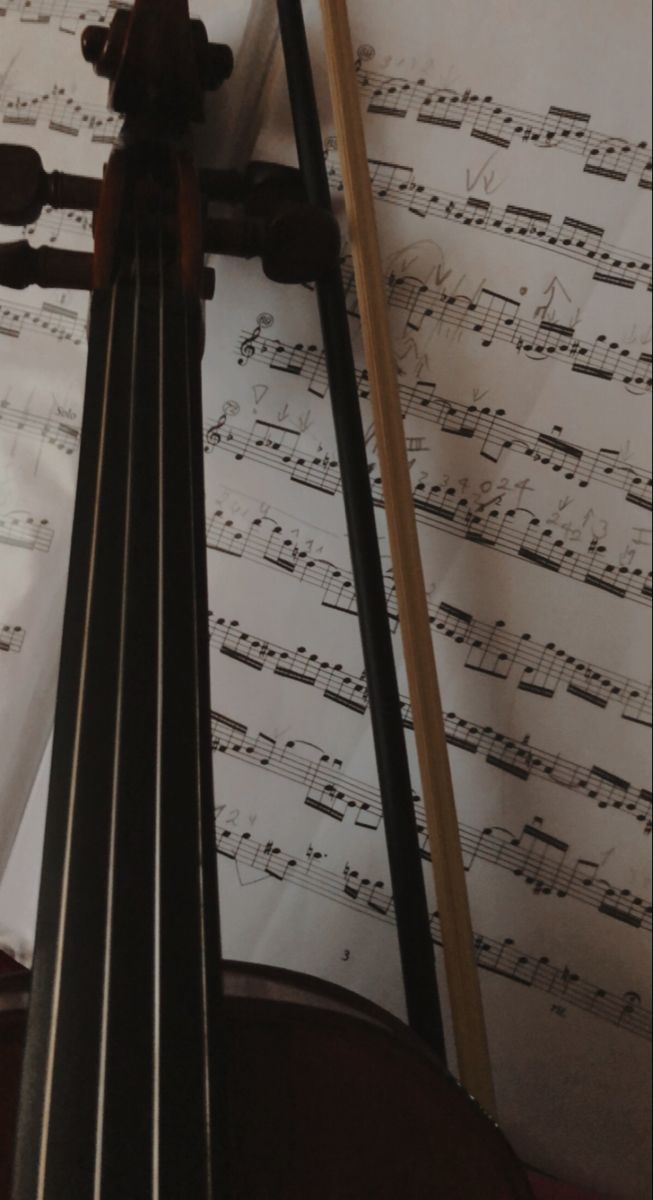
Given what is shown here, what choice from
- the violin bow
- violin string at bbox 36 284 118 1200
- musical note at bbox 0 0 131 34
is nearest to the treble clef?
the violin bow

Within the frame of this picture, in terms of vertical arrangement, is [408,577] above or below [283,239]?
below

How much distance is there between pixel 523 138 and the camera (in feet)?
3.05

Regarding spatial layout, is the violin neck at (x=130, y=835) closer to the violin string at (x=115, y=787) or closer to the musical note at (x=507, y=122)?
the violin string at (x=115, y=787)

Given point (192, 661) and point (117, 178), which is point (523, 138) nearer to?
point (117, 178)

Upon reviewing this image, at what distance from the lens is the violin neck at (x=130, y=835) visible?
20.3 inches

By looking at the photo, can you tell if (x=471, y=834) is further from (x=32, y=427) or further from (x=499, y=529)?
(x=32, y=427)

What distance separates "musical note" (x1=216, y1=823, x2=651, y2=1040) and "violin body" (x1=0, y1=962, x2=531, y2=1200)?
307 mm

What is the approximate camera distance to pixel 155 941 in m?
0.56

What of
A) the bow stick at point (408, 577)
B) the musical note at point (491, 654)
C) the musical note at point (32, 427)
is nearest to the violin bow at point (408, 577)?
the bow stick at point (408, 577)

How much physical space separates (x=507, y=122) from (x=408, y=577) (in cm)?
47

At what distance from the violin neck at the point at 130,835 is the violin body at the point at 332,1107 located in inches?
2.5

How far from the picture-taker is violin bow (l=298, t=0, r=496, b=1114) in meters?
0.81

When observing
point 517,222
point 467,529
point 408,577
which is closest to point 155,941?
point 408,577

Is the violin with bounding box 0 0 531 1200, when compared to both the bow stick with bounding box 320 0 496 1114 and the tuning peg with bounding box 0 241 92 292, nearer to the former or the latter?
the tuning peg with bounding box 0 241 92 292
